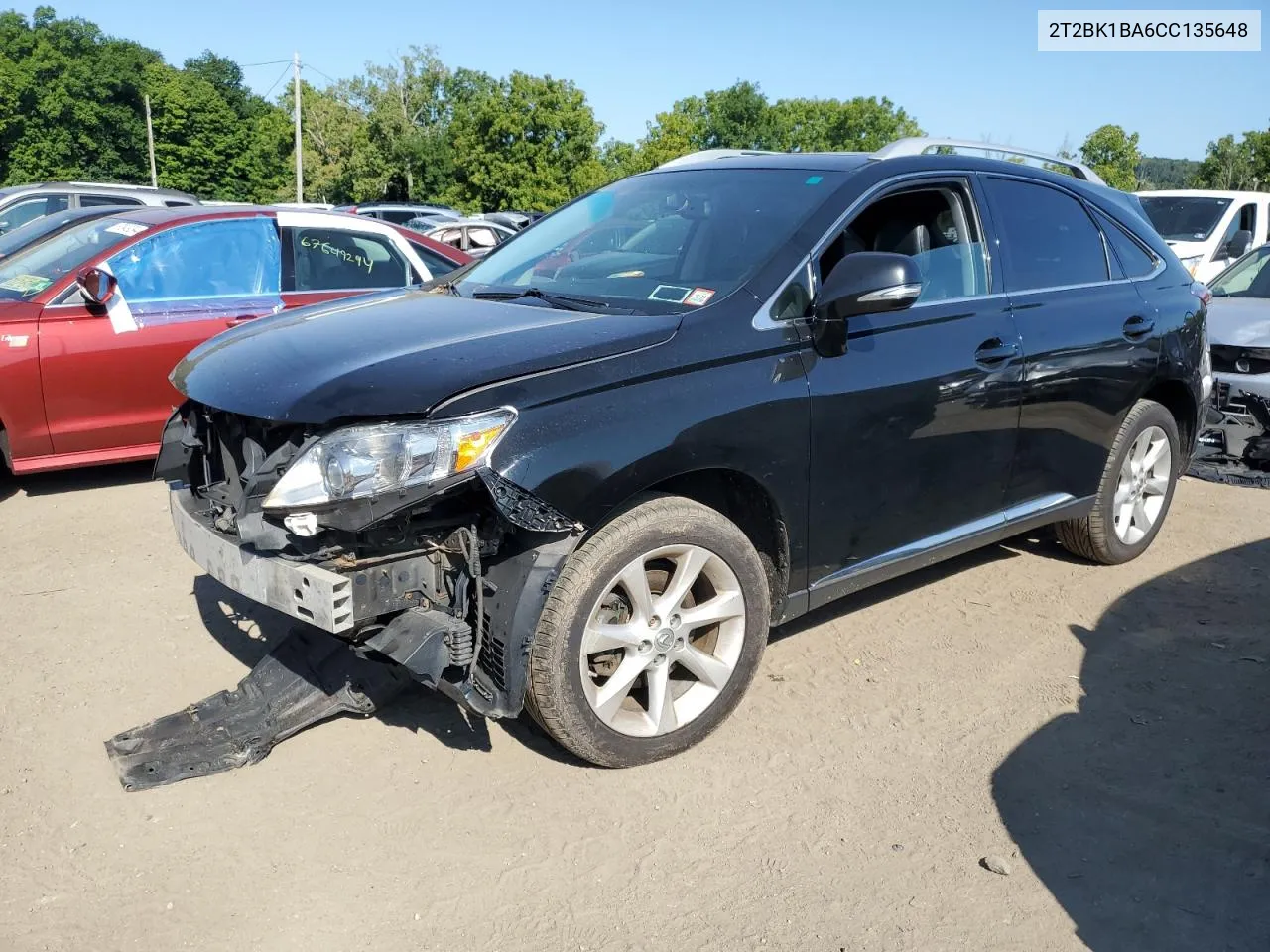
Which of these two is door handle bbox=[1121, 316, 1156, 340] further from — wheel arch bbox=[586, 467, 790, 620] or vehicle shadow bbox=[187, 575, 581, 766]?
vehicle shadow bbox=[187, 575, 581, 766]

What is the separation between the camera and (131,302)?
620 centimetres

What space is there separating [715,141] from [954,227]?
7168cm

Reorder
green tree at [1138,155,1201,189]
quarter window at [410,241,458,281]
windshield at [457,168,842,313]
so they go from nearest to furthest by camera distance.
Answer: windshield at [457,168,842,313] → quarter window at [410,241,458,281] → green tree at [1138,155,1201,189]

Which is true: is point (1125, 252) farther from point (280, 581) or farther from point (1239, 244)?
point (1239, 244)

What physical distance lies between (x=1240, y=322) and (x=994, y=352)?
436 cm

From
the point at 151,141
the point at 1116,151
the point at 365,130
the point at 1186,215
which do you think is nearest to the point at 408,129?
the point at 365,130

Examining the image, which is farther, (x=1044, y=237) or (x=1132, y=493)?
(x=1132, y=493)

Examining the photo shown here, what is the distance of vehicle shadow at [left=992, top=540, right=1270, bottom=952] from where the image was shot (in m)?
2.80

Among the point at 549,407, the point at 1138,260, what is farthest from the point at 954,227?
the point at 549,407

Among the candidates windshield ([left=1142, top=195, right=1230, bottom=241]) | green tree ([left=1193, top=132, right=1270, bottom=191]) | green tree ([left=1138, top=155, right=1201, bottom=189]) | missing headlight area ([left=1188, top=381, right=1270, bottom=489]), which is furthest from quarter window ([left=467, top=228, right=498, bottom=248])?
green tree ([left=1138, top=155, right=1201, bottom=189])

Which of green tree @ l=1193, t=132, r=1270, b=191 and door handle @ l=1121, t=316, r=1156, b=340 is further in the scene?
green tree @ l=1193, t=132, r=1270, b=191

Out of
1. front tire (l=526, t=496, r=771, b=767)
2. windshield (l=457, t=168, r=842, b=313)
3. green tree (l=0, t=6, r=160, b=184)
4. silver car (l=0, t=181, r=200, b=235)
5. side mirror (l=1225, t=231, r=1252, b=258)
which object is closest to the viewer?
front tire (l=526, t=496, r=771, b=767)

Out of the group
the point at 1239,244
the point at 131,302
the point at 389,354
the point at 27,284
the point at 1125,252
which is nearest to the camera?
the point at 389,354

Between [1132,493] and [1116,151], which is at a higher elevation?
[1116,151]
